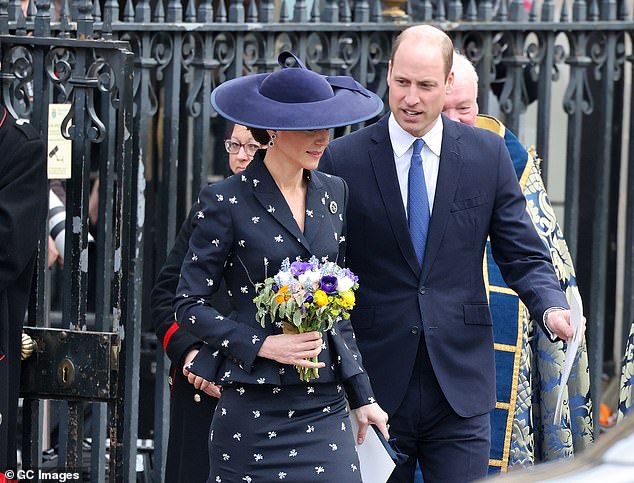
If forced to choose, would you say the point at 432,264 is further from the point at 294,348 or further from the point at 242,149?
the point at 242,149

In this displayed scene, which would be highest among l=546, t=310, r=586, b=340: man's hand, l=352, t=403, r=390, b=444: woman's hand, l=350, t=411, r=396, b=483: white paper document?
l=546, t=310, r=586, b=340: man's hand

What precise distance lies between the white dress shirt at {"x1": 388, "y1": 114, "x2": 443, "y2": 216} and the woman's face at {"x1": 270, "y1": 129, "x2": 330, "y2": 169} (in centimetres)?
57

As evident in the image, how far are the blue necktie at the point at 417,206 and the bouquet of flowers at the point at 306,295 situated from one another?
2.18 feet

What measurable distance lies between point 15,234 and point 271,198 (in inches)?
40.6

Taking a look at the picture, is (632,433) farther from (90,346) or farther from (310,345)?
(90,346)

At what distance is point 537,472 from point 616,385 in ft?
20.8

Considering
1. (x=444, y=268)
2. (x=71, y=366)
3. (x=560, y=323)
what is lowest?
(x=71, y=366)

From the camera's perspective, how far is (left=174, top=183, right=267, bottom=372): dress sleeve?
434 cm

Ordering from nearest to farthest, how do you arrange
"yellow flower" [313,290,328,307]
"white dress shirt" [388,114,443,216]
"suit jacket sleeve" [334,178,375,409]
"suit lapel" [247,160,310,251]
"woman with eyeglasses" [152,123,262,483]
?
"yellow flower" [313,290,328,307], "suit lapel" [247,160,310,251], "suit jacket sleeve" [334,178,375,409], "white dress shirt" [388,114,443,216], "woman with eyeglasses" [152,123,262,483]

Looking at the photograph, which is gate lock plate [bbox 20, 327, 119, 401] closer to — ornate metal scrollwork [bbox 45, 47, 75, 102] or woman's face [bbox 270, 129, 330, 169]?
ornate metal scrollwork [bbox 45, 47, 75, 102]

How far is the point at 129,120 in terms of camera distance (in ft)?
17.3

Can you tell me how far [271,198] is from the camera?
14.7ft

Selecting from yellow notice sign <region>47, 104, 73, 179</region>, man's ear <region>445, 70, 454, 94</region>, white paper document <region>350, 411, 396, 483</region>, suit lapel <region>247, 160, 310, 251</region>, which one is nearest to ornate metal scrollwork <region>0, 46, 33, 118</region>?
yellow notice sign <region>47, 104, 73, 179</region>

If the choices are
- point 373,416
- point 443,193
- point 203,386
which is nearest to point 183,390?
point 203,386
